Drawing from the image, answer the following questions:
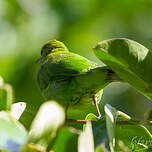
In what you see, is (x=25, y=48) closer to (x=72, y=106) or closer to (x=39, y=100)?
(x=39, y=100)

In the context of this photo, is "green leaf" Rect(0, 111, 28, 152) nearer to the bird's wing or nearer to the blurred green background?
the bird's wing

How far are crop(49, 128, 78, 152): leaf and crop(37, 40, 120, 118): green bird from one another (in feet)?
2.55

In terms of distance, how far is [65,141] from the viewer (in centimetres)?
163

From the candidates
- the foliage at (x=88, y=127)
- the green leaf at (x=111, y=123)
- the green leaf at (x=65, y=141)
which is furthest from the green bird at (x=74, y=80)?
the green leaf at (x=65, y=141)

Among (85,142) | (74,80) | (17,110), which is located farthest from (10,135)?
(74,80)

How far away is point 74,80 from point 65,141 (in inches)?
46.2

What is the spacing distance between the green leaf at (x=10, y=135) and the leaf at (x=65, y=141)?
23cm

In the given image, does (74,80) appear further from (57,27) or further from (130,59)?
(57,27)

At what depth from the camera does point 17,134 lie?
1309 mm

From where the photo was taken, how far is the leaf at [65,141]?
1.54m

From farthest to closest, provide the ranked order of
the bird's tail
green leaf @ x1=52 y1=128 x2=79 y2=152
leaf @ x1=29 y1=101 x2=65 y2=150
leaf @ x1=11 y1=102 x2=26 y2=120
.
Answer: the bird's tail < leaf @ x1=11 y1=102 x2=26 y2=120 < green leaf @ x1=52 y1=128 x2=79 y2=152 < leaf @ x1=29 y1=101 x2=65 y2=150

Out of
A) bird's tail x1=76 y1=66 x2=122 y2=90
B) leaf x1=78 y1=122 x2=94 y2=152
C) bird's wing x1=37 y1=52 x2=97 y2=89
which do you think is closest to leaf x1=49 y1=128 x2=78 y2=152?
leaf x1=78 y1=122 x2=94 y2=152

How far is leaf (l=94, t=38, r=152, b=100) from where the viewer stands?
1726 millimetres

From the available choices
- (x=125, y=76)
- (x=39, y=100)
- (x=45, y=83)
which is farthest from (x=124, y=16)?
(x=125, y=76)
